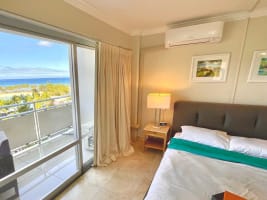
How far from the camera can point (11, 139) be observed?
4.95 ft

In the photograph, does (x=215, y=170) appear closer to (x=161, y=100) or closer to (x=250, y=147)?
(x=250, y=147)

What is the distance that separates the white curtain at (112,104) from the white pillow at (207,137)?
113cm

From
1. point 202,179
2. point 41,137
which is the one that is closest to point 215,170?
point 202,179

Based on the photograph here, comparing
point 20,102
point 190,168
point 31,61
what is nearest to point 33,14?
point 31,61

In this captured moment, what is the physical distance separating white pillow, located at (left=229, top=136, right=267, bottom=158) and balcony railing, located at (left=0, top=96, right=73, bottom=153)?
7.49 feet

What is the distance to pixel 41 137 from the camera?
1.91 metres

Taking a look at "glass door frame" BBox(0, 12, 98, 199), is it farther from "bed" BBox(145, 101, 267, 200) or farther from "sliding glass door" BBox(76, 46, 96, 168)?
"bed" BBox(145, 101, 267, 200)

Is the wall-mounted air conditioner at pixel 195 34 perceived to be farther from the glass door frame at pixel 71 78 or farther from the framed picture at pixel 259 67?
the glass door frame at pixel 71 78

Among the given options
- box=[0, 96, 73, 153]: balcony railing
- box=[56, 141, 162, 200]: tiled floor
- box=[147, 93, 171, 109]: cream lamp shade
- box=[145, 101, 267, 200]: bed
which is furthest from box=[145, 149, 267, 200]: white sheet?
box=[0, 96, 73, 153]: balcony railing

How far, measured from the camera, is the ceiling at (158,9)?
1.68 metres

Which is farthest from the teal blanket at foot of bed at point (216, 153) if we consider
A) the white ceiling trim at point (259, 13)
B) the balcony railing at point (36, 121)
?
the white ceiling trim at point (259, 13)

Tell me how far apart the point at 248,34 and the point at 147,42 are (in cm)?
161

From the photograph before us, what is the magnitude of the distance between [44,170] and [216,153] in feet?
7.48

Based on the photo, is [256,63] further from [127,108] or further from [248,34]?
[127,108]
